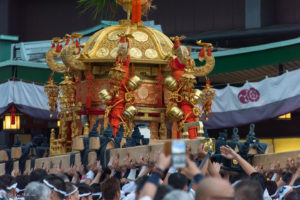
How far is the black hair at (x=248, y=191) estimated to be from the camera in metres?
3.76

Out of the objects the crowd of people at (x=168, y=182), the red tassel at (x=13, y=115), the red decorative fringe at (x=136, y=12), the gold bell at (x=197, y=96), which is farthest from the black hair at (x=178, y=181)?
the red tassel at (x=13, y=115)

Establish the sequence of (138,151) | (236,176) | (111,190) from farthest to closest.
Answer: (138,151) < (236,176) < (111,190)

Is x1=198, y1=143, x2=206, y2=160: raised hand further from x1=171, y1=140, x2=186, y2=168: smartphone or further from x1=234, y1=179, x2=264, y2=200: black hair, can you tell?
x1=171, y1=140, x2=186, y2=168: smartphone

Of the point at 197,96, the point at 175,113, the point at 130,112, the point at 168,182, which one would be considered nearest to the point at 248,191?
the point at 168,182

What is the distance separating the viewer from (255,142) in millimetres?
6492

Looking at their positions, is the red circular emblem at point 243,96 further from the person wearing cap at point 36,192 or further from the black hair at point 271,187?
the person wearing cap at point 36,192

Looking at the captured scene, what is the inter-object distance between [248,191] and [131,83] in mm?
6403

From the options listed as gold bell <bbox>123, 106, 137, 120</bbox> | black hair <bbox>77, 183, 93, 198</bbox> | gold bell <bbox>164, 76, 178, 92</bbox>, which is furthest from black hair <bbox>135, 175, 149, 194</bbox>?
gold bell <bbox>164, 76, 178, 92</bbox>

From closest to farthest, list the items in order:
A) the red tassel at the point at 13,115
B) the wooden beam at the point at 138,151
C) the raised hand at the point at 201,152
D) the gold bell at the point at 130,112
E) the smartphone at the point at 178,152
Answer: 1. the smartphone at the point at 178,152
2. the raised hand at the point at 201,152
3. the wooden beam at the point at 138,151
4. the gold bell at the point at 130,112
5. the red tassel at the point at 13,115

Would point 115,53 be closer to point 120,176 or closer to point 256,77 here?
point 120,176

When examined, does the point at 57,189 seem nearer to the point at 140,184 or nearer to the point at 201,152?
the point at 140,184

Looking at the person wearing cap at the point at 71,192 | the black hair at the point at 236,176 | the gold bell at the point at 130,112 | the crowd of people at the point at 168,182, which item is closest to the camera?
the crowd of people at the point at 168,182

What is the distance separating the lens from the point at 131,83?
10.1 m

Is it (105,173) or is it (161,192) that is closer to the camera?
(161,192)
